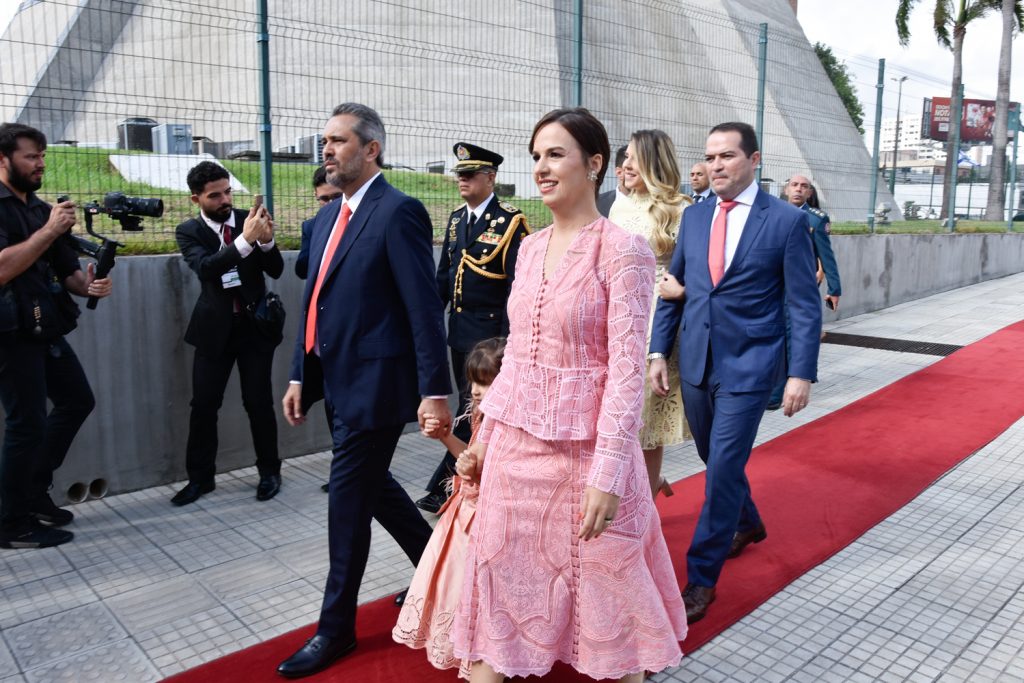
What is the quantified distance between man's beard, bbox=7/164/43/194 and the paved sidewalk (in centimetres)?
178

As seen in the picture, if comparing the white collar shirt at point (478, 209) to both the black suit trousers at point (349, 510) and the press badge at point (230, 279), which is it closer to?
the press badge at point (230, 279)

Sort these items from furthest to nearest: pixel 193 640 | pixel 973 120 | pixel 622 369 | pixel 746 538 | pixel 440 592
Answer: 1. pixel 973 120
2. pixel 746 538
3. pixel 193 640
4. pixel 440 592
5. pixel 622 369

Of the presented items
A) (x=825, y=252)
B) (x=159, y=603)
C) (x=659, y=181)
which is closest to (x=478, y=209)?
(x=659, y=181)

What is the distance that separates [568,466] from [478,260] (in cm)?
246

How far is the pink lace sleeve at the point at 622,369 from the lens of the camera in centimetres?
245

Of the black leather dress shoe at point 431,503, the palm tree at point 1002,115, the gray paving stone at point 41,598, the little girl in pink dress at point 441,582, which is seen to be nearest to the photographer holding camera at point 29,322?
the gray paving stone at point 41,598

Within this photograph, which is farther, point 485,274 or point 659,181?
point 485,274

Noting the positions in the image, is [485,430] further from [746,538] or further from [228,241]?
[228,241]

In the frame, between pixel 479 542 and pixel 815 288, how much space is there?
184 cm

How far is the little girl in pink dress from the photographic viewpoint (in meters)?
3.06

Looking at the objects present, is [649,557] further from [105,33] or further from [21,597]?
[105,33]

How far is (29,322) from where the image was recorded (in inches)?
168

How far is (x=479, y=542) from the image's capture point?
271cm

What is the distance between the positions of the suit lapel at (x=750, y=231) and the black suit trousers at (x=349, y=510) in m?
1.57
